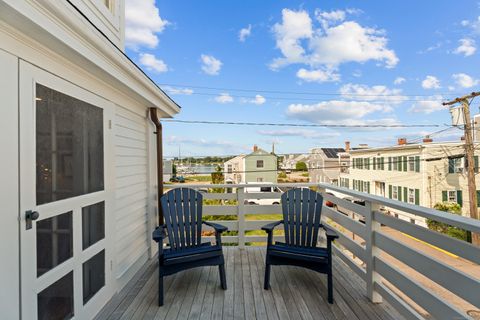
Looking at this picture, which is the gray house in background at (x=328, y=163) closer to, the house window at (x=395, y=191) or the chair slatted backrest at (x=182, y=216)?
the house window at (x=395, y=191)

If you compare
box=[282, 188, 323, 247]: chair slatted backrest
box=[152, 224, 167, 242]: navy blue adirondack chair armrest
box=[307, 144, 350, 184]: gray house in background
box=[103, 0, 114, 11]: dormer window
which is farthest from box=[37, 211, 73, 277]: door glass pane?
box=[307, 144, 350, 184]: gray house in background

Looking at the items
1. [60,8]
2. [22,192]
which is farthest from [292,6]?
[22,192]

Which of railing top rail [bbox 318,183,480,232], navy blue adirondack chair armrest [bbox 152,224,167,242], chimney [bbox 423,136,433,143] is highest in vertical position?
chimney [bbox 423,136,433,143]

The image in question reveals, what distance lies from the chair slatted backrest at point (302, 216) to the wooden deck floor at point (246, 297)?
1.15 ft

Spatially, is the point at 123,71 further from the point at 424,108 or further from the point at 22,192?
the point at 424,108

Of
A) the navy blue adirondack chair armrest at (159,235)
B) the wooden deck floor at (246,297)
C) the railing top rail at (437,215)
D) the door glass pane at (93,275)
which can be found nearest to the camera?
the railing top rail at (437,215)

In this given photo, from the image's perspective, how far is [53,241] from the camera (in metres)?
1.63

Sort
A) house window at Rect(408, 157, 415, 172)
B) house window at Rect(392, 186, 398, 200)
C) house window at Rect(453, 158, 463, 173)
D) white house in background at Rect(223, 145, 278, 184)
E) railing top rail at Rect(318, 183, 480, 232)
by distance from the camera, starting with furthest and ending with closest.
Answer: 1. white house in background at Rect(223, 145, 278, 184)
2. house window at Rect(392, 186, 398, 200)
3. house window at Rect(408, 157, 415, 172)
4. house window at Rect(453, 158, 463, 173)
5. railing top rail at Rect(318, 183, 480, 232)

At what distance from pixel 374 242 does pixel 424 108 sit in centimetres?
1865

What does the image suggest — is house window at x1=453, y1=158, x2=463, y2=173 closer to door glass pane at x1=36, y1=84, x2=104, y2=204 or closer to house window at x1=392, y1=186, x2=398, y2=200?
house window at x1=392, y1=186, x2=398, y2=200

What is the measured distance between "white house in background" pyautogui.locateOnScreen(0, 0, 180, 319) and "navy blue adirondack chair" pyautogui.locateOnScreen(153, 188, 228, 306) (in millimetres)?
436

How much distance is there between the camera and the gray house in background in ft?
66.2

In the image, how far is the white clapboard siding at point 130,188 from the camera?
8.34 feet

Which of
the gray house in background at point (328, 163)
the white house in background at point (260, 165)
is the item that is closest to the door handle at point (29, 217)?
the gray house in background at point (328, 163)
